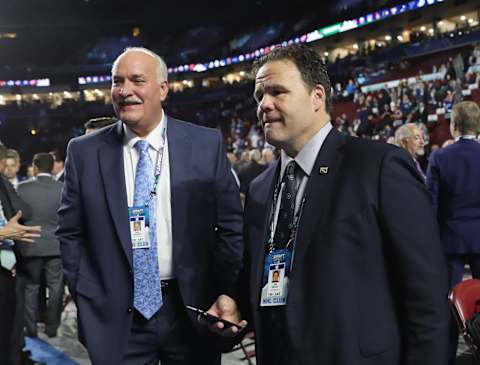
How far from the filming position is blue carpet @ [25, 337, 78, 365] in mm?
4133

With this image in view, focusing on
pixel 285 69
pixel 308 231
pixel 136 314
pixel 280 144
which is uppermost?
pixel 285 69

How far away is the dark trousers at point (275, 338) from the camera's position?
53.9 inches

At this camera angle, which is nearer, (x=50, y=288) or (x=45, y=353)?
(x=45, y=353)

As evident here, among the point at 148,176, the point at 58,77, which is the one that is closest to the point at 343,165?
the point at 148,176

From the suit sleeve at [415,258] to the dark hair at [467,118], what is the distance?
2478 millimetres

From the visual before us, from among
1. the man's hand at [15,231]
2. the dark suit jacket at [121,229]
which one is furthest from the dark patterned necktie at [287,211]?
the man's hand at [15,231]

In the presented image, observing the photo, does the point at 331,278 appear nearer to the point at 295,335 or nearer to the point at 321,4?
the point at 295,335

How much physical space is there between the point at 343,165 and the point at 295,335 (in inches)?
17.7

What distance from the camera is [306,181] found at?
1.44m

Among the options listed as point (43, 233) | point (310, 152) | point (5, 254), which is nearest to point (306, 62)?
point (310, 152)

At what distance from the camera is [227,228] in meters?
2.05

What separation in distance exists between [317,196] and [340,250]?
0.49 ft

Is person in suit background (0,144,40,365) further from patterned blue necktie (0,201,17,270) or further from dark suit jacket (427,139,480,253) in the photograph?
dark suit jacket (427,139,480,253)

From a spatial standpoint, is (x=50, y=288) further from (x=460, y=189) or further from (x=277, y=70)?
(x=277, y=70)
